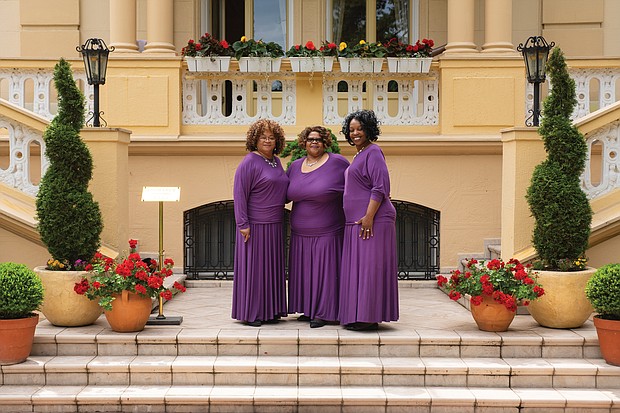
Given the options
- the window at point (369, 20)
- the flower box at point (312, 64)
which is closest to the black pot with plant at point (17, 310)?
the flower box at point (312, 64)

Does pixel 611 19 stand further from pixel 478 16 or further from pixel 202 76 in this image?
pixel 202 76

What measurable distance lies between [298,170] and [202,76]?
369 centimetres

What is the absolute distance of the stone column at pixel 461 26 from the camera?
39.4ft

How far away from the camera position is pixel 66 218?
27.2 ft

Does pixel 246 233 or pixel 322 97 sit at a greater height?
pixel 322 97

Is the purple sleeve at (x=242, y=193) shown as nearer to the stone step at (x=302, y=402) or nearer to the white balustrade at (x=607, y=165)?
the stone step at (x=302, y=402)

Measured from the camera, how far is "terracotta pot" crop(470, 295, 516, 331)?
7945 millimetres

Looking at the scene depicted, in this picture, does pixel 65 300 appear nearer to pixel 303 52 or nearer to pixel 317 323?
pixel 317 323

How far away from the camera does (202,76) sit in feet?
38.5

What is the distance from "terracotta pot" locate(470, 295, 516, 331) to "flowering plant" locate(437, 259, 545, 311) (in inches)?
2.6

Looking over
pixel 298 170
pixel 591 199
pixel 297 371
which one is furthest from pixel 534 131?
pixel 297 371

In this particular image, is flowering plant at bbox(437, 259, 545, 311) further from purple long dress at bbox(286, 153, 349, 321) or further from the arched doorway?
the arched doorway

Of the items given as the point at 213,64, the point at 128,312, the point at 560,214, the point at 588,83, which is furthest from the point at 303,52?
the point at 128,312

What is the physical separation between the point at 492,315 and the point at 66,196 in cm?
414
